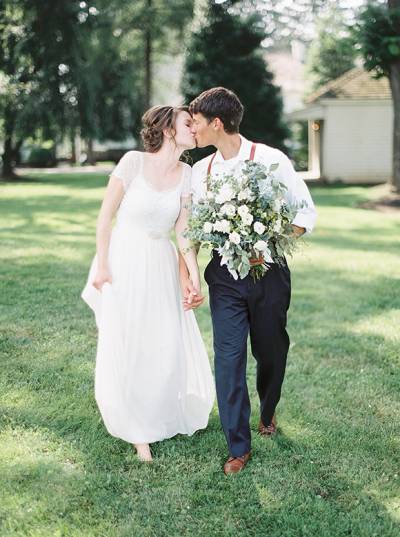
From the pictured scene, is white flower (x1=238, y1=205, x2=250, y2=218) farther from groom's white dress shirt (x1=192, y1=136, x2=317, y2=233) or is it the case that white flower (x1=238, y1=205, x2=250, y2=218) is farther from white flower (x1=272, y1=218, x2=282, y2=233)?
groom's white dress shirt (x1=192, y1=136, x2=317, y2=233)

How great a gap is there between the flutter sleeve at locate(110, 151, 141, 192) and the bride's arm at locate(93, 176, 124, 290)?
0.10ft

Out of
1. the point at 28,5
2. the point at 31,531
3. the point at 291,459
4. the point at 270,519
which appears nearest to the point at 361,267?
the point at 291,459

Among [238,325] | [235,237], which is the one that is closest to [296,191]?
[235,237]

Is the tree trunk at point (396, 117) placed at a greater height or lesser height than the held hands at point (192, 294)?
greater

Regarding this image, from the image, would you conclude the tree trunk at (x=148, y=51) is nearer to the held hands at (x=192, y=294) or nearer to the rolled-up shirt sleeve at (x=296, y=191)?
the held hands at (x=192, y=294)

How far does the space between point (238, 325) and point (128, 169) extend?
116 centimetres

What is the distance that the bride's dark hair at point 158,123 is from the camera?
3.99m

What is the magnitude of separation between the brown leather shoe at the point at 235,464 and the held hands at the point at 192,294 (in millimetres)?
963

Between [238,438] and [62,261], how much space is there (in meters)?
6.57

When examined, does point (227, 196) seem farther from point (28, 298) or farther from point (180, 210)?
point (28, 298)

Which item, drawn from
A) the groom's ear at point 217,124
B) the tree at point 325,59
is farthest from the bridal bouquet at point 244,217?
the tree at point 325,59

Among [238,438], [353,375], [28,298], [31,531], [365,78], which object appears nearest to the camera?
[31,531]

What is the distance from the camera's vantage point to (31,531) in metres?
3.24

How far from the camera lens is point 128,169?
4.02 metres
